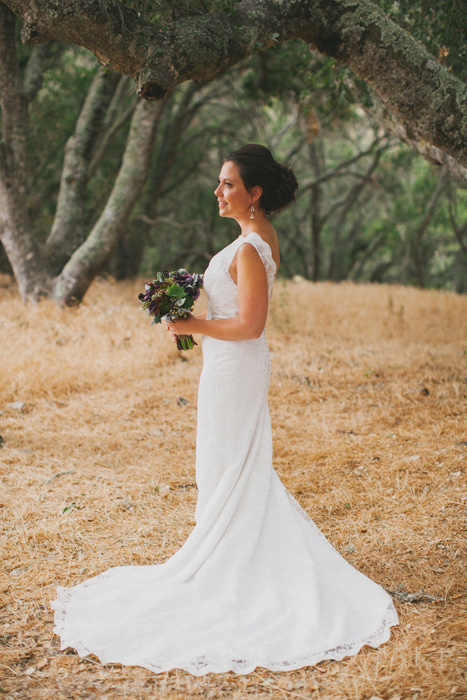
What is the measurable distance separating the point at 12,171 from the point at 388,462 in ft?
25.2

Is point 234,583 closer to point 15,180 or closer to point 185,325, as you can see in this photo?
point 185,325


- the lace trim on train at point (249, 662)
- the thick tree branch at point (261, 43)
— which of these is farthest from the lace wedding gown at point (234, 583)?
the thick tree branch at point (261, 43)

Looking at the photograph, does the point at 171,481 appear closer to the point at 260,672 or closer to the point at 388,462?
the point at 388,462

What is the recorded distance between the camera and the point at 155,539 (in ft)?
13.5

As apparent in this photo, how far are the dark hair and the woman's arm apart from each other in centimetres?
40

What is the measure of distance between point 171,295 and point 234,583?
1624 millimetres

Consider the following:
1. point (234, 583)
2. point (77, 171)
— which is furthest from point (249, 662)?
point (77, 171)

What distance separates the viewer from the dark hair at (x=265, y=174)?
10.7 feet

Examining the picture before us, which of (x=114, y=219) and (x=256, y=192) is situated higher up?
(x=114, y=219)

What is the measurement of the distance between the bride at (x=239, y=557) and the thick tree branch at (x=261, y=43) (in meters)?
1.77

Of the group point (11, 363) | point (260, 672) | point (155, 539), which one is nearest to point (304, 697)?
point (260, 672)

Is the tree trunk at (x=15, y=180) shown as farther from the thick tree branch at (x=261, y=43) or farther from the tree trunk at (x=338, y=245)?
the tree trunk at (x=338, y=245)

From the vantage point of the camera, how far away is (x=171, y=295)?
11.0 ft

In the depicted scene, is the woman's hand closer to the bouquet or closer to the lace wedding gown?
the bouquet
